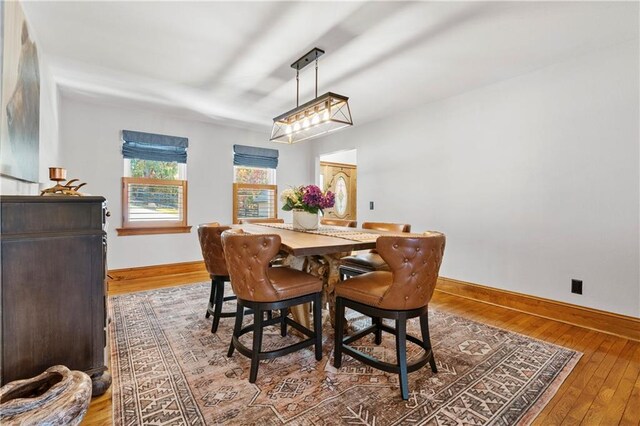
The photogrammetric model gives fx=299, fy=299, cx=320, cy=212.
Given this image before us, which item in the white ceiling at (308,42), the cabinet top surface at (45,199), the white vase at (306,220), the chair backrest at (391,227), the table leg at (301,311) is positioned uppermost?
the white ceiling at (308,42)

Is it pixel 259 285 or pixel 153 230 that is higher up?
pixel 153 230

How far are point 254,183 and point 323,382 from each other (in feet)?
13.4

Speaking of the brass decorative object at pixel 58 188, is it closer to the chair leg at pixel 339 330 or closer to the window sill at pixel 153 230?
the chair leg at pixel 339 330

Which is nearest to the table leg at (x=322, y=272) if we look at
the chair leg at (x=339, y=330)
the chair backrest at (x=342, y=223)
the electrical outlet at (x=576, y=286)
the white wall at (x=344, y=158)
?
the chair leg at (x=339, y=330)

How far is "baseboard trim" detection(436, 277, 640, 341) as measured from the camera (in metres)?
2.50

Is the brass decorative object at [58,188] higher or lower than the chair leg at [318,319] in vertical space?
higher

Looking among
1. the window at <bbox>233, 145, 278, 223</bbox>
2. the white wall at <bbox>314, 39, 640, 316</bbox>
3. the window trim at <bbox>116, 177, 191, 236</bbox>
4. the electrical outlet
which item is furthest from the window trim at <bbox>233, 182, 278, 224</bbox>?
the electrical outlet

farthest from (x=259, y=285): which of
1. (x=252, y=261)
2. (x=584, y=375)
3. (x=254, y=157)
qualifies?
(x=254, y=157)

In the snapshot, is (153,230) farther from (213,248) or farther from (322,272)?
(322,272)

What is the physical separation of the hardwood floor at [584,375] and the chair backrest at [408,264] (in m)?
0.84

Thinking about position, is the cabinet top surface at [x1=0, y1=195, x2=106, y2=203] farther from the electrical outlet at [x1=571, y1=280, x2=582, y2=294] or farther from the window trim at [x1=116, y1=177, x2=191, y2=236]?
the electrical outlet at [x1=571, y1=280, x2=582, y2=294]

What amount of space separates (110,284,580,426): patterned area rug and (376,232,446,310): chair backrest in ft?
1.72

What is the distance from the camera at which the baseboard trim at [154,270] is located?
4094 mm

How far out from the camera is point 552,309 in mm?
2891
